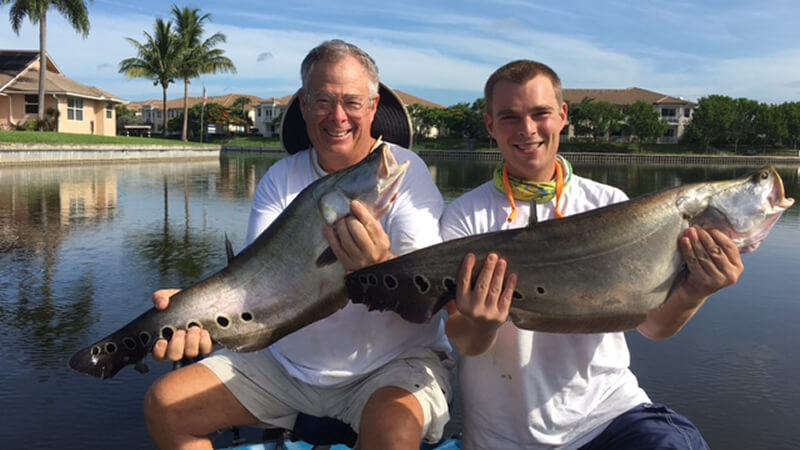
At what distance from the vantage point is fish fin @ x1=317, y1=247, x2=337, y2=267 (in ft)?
11.3

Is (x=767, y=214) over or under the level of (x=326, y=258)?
over

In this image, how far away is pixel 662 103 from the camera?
113188mm

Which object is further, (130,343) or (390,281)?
(130,343)

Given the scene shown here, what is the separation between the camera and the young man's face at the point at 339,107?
12.6 feet

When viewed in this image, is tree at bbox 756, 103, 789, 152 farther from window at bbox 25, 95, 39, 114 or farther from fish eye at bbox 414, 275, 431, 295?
fish eye at bbox 414, 275, 431, 295

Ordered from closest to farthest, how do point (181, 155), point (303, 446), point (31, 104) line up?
1. point (303, 446)
2. point (31, 104)
3. point (181, 155)

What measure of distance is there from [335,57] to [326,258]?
123 cm

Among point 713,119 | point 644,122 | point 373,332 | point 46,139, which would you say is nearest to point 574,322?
point 373,332

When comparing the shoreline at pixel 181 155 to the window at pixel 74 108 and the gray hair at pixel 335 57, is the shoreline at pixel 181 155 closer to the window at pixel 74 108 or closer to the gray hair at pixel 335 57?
the gray hair at pixel 335 57

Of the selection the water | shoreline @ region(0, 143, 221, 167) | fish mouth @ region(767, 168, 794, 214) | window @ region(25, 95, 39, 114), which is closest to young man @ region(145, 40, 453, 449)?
fish mouth @ region(767, 168, 794, 214)

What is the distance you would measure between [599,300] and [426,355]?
3.73 ft

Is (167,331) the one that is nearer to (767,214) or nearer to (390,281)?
(390,281)

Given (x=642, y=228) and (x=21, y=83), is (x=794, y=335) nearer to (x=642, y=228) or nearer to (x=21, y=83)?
(x=642, y=228)

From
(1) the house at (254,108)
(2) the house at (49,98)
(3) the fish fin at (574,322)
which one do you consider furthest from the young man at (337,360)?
(1) the house at (254,108)
